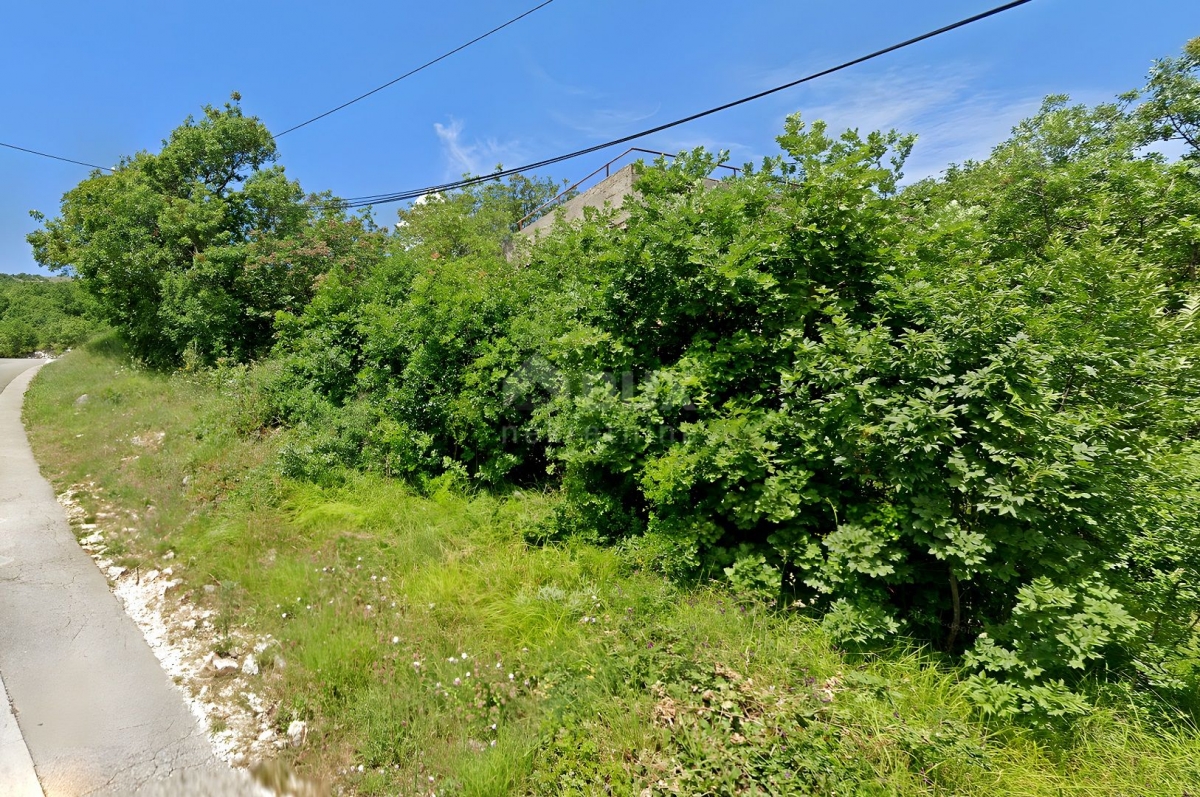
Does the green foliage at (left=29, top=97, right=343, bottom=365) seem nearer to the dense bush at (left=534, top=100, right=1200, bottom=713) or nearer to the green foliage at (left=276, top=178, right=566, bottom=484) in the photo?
the green foliage at (left=276, top=178, right=566, bottom=484)

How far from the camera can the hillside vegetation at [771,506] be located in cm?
260

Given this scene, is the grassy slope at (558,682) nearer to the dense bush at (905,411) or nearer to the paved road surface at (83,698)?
the dense bush at (905,411)

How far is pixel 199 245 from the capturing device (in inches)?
542

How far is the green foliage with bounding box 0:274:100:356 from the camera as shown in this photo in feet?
101

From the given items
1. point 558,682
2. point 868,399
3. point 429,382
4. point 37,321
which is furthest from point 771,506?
point 37,321

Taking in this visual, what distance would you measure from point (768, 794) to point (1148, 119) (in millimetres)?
14250

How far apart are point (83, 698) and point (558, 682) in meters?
3.36

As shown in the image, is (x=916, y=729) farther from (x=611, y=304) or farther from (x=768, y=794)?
(x=611, y=304)

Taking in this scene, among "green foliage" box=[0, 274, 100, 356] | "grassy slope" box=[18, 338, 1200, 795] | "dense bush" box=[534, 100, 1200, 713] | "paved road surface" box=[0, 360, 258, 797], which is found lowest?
"paved road surface" box=[0, 360, 258, 797]

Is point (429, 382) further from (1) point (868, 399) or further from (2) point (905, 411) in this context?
(2) point (905, 411)

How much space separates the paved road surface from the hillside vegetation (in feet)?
1.87

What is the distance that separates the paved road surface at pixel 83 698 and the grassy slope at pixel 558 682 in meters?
0.50

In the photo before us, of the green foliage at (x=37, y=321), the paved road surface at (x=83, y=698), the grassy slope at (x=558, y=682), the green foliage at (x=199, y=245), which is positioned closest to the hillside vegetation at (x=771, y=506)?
the grassy slope at (x=558, y=682)

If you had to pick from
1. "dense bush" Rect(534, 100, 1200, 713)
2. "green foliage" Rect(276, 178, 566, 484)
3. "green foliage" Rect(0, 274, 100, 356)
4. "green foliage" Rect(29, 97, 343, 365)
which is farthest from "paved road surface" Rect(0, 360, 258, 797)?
"green foliage" Rect(0, 274, 100, 356)
